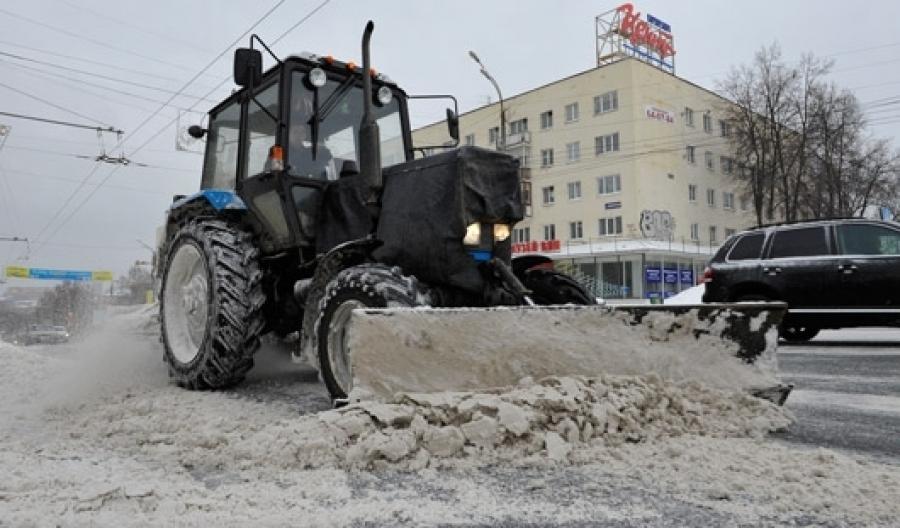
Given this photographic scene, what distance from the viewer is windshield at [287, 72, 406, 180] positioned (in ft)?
16.1

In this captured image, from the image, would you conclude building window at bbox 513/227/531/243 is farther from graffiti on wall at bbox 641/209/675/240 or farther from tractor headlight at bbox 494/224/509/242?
tractor headlight at bbox 494/224/509/242

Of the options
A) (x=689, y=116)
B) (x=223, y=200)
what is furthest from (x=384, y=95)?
(x=689, y=116)

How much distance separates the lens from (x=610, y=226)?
3475 cm

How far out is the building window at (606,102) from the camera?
3431cm

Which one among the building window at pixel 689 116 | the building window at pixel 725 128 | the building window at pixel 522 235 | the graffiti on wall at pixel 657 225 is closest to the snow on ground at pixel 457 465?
the graffiti on wall at pixel 657 225

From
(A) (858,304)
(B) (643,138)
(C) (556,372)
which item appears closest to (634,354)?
(C) (556,372)

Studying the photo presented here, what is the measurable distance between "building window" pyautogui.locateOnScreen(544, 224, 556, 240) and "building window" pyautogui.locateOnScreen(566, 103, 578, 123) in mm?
6428

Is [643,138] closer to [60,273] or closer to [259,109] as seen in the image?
[259,109]

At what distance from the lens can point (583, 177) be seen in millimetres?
35906

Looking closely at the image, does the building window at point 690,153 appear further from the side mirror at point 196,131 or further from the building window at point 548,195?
the side mirror at point 196,131

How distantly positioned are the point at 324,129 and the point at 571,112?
33.8 m

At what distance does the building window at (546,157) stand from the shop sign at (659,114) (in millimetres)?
6314

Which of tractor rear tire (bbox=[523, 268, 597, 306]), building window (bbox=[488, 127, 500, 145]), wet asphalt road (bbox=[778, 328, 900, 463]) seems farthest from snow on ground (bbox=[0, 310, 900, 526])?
building window (bbox=[488, 127, 500, 145])

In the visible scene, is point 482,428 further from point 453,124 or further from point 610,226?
point 610,226
